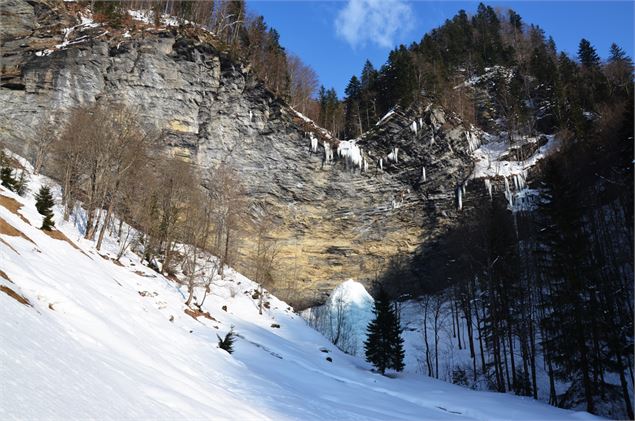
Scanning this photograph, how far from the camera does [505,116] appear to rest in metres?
48.5

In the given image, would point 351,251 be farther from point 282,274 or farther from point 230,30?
point 230,30

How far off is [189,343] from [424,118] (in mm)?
36827

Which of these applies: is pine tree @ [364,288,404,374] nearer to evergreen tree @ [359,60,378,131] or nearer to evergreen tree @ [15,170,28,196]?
evergreen tree @ [15,170,28,196]

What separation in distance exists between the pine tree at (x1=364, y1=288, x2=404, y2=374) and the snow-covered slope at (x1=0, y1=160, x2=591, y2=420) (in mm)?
8188

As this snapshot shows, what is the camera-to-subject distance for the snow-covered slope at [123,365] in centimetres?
363

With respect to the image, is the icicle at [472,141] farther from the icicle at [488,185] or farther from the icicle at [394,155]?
the icicle at [394,155]

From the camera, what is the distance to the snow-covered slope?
11.9ft

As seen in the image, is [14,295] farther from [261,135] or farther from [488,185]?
[488,185]

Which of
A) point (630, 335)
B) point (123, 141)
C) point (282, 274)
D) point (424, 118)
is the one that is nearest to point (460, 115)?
point (424, 118)

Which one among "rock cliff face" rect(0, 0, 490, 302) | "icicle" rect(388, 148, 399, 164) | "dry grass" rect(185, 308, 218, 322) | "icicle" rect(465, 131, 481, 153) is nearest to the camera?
"dry grass" rect(185, 308, 218, 322)

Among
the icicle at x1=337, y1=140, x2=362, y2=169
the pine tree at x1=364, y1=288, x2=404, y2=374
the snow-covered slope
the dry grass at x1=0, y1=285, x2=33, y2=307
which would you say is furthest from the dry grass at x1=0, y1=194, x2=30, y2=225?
the icicle at x1=337, y1=140, x2=362, y2=169

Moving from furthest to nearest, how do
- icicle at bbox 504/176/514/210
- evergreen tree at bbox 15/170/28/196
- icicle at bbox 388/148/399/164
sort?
1. icicle at bbox 388/148/399/164
2. icicle at bbox 504/176/514/210
3. evergreen tree at bbox 15/170/28/196

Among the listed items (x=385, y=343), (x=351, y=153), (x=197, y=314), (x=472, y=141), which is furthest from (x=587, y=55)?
(x=197, y=314)

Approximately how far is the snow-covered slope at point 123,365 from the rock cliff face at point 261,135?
23.3 m
